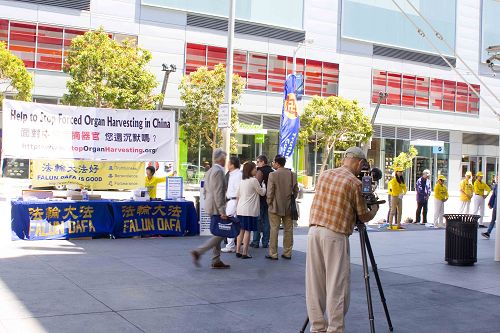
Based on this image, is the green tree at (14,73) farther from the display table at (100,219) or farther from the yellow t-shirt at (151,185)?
the display table at (100,219)

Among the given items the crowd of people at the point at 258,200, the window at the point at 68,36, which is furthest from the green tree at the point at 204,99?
the crowd of people at the point at 258,200

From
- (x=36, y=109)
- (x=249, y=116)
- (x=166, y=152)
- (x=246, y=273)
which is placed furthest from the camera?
(x=249, y=116)

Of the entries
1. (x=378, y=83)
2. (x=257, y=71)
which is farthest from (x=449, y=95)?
(x=257, y=71)

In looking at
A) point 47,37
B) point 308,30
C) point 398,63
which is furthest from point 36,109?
point 398,63

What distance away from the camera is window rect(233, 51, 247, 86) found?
38066mm

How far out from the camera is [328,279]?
556 centimetres

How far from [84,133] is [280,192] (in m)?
5.04

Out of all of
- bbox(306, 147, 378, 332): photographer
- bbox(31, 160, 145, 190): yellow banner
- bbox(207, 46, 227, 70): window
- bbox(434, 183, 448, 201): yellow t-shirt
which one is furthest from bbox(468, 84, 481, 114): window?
bbox(306, 147, 378, 332): photographer

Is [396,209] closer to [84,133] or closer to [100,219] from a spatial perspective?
[100,219]

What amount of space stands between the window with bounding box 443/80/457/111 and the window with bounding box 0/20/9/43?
109ft

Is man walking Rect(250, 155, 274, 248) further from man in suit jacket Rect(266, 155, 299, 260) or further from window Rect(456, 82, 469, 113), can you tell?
window Rect(456, 82, 469, 113)

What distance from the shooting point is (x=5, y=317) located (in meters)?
6.31

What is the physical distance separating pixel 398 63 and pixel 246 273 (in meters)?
38.5

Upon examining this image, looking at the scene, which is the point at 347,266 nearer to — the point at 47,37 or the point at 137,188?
the point at 137,188
